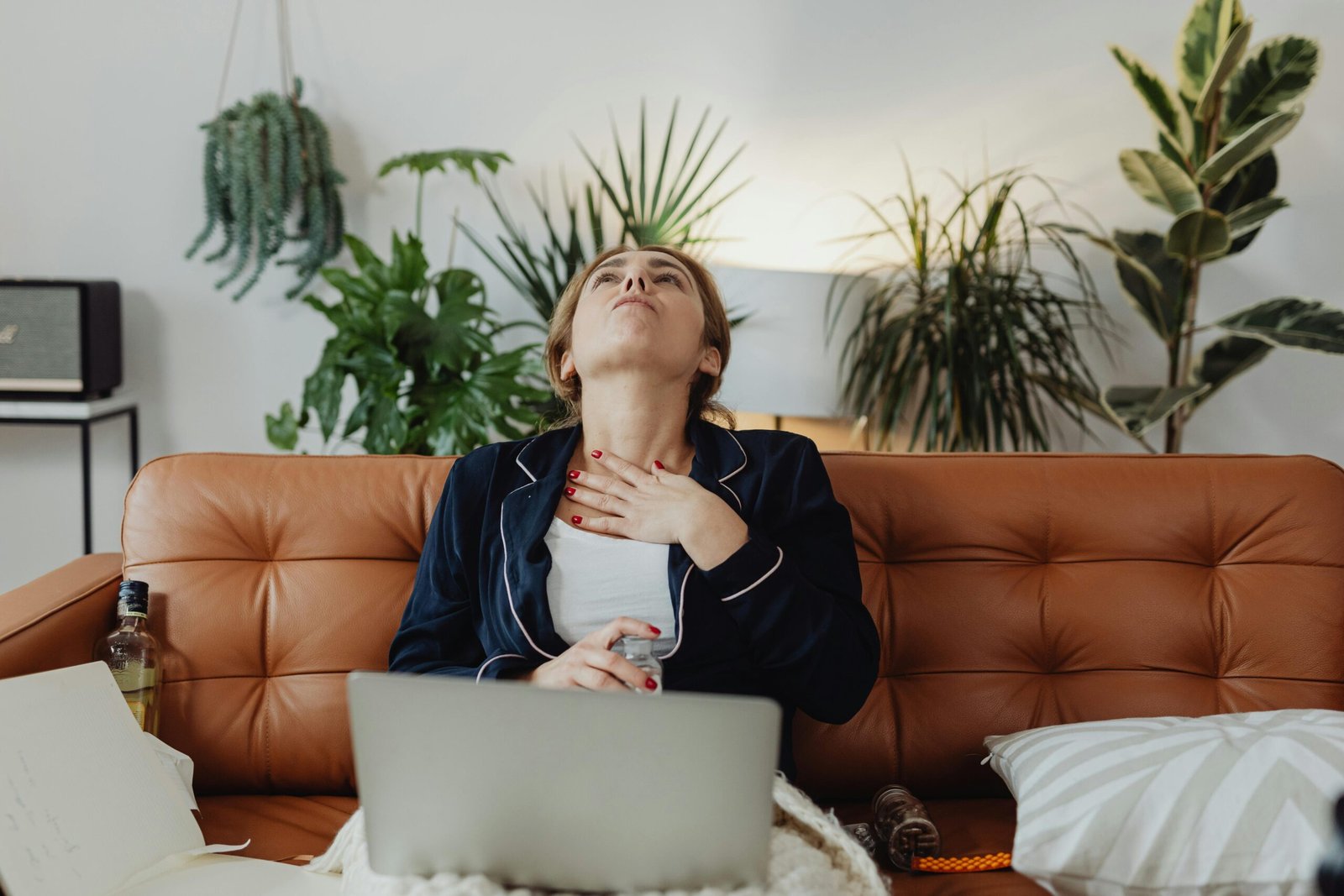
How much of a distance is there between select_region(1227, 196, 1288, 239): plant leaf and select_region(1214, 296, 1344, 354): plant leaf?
0.19 metres

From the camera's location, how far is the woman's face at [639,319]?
4.52 feet

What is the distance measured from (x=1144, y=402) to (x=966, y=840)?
1.55 m

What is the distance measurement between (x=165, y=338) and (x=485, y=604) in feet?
6.74

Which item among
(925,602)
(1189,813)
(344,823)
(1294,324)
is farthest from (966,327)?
(344,823)

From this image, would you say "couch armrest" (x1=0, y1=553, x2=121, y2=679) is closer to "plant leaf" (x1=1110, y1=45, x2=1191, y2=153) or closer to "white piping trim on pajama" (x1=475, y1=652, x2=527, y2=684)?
"white piping trim on pajama" (x1=475, y1=652, x2=527, y2=684)

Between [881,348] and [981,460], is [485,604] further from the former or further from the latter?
[881,348]

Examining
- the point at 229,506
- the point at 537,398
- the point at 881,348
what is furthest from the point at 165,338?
the point at 881,348

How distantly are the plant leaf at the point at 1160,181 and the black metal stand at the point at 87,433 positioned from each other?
2.71m

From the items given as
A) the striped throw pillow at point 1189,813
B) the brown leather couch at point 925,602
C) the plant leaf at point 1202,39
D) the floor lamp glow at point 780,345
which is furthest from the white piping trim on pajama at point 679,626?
the plant leaf at point 1202,39

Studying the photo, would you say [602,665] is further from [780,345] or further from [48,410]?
[48,410]

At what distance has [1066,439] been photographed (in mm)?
2963

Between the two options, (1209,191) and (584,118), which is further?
(584,118)

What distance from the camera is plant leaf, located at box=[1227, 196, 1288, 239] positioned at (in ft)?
8.07

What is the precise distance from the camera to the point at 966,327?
8.16 ft
